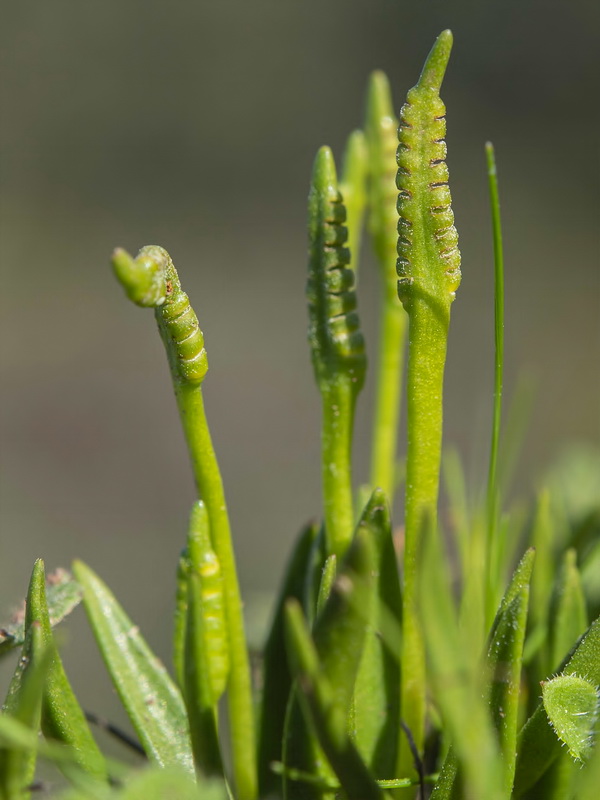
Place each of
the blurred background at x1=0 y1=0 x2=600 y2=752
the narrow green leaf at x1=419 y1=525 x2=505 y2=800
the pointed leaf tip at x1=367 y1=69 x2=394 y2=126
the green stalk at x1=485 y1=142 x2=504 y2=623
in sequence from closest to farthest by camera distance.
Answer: the narrow green leaf at x1=419 y1=525 x2=505 y2=800 < the green stalk at x1=485 y1=142 x2=504 y2=623 < the pointed leaf tip at x1=367 y1=69 x2=394 y2=126 < the blurred background at x1=0 y1=0 x2=600 y2=752

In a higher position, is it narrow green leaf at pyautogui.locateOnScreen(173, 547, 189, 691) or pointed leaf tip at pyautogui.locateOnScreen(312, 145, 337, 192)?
pointed leaf tip at pyautogui.locateOnScreen(312, 145, 337, 192)

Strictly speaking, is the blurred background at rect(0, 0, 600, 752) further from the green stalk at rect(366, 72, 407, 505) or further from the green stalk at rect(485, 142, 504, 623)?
the green stalk at rect(485, 142, 504, 623)

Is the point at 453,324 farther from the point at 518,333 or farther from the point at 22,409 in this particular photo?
the point at 22,409

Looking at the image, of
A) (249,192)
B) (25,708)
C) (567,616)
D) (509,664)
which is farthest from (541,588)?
(249,192)

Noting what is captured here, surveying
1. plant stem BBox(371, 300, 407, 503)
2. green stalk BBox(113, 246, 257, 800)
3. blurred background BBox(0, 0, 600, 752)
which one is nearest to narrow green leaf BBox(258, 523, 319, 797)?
green stalk BBox(113, 246, 257, 800)

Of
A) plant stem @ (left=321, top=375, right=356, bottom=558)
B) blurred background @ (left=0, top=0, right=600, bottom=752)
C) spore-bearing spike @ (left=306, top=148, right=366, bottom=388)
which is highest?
blurred background @ (left=0, top=0, right=600, bottom=752)

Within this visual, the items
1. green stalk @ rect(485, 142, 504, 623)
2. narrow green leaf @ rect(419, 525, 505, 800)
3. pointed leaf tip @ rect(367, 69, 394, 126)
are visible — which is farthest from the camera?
pointed leaf tip @ rect(367, 69, 394, 126)
